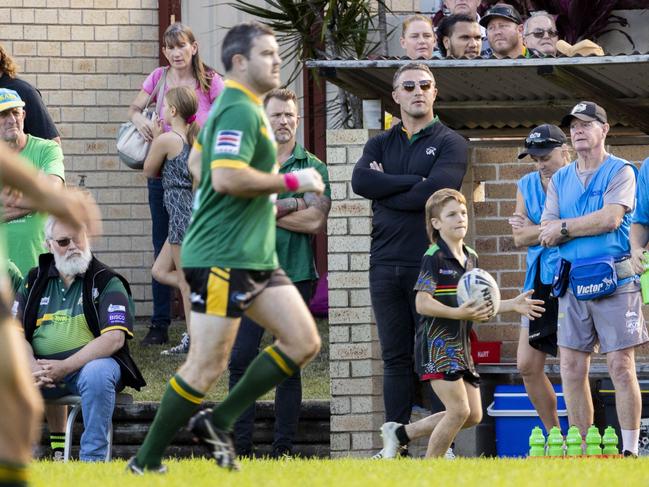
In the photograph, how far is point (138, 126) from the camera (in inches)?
470

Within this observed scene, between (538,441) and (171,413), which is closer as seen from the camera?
(171,413)

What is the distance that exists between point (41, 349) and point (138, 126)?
7.59 feet

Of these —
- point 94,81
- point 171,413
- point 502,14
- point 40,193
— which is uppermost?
point 502,14

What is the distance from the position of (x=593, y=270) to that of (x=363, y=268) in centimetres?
226

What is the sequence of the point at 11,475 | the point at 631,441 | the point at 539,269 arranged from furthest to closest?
1. the point at 539,269
2. the point at 631,441
3. the point at 11,475

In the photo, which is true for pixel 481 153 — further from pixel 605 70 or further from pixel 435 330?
pixel 435 330

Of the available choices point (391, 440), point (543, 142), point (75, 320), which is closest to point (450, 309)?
point (391, 440)

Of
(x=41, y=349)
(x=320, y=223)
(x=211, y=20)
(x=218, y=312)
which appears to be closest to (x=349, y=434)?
(x=320, y=223)

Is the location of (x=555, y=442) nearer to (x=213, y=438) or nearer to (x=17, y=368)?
(x=213, y=438)

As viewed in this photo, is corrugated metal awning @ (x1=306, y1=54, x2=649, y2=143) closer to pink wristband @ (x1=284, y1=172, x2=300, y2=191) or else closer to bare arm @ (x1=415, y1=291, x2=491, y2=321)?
bare arm @ (x1=415, y1=291, x2=491, y2=321)

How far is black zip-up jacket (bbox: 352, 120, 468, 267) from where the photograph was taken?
400 inches

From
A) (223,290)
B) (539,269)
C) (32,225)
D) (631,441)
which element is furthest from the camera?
(32,225)

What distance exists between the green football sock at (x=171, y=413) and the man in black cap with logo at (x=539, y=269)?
3734 mm

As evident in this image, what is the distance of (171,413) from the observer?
23.3ft
